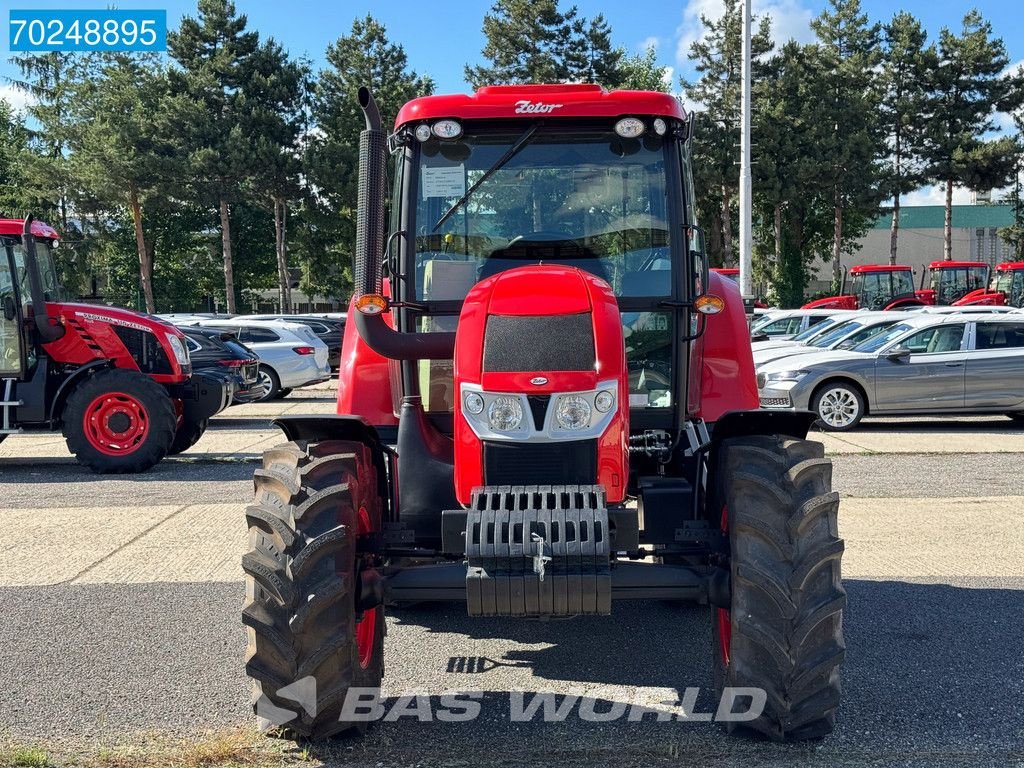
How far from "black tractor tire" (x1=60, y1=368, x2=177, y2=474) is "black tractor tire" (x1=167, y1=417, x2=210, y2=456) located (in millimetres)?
1163

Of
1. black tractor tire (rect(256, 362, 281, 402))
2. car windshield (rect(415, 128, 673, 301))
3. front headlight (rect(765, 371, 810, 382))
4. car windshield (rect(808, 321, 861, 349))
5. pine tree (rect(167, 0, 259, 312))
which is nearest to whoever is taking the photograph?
car windshield (rect(415, 128, 673, 301))

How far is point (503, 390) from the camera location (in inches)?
147

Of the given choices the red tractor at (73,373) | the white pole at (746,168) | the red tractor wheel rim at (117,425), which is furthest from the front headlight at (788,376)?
the white pole at (746,168)

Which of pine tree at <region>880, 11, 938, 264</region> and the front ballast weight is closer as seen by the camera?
the front ballast weight

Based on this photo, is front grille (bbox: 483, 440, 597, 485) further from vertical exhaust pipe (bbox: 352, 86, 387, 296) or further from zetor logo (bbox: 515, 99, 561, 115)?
zetor logo (bbox: 515, 99, 561, 115)

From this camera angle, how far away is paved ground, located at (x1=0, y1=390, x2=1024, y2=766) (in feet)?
12.9

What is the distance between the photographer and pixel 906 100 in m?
49.0

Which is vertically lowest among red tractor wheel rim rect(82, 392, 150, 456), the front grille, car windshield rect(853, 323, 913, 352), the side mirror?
red tractor wheel rim rect(82, 392, 150, 456)

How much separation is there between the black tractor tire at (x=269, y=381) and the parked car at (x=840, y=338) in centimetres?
917

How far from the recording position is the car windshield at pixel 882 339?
1447 centimetres

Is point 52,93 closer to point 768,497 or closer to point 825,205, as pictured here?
point 825,205

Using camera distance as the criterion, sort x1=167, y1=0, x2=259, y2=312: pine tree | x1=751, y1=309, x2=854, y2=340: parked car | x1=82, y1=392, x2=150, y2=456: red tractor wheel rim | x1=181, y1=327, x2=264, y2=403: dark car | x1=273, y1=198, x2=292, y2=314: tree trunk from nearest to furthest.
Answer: x1=82, y1=392, x2=150, y2=456: red tractor wheel rim → x1=181, y1=327, x2=264, y2=403: dark car → x1=751, y1=309, x2=854, y2=340: parked car → x1=167, y1=0, x2=259, y2=312: pine tree → x1=273, y1=198, x2=292, y2=314: tree trunk

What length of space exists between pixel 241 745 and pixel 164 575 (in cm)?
299

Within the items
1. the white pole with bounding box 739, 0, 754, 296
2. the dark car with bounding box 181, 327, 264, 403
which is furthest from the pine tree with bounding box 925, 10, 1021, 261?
the dark car with bounding box 181, 327, 264, 403
